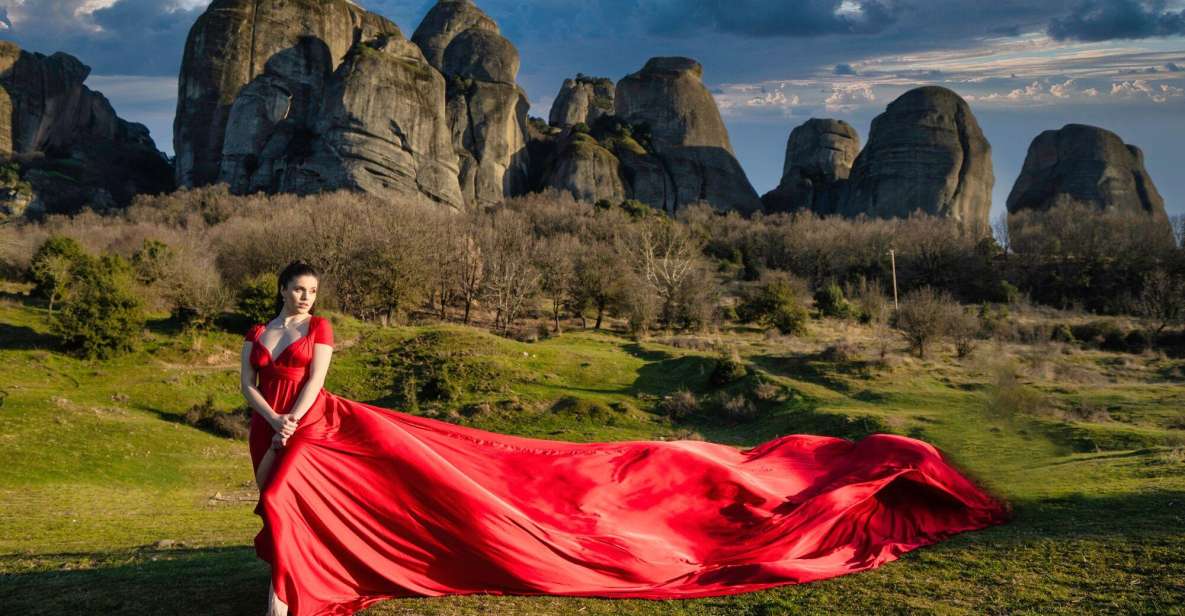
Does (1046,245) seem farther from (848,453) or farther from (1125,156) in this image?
(848,453)

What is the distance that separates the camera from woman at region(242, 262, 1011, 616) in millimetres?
5438

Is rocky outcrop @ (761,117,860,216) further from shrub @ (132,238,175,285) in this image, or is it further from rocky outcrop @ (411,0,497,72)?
shrub @ (132,238,175,285)

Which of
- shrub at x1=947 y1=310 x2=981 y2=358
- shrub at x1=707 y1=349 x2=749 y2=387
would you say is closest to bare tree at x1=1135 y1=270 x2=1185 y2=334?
shrub at x1=947 y1=310 x2=981 y2=358

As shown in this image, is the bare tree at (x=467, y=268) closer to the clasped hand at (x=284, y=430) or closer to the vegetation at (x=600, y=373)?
the vegetation at (x=600, y=373)

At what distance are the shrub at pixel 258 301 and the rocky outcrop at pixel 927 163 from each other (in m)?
71.7

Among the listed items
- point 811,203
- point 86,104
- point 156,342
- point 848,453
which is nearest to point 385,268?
point 156,342

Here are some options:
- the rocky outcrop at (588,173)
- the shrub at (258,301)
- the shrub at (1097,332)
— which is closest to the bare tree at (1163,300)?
the shrub at (1097,332)

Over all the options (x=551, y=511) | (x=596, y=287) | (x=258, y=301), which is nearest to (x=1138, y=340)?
(x=596, y=287)

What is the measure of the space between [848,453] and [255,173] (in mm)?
77709

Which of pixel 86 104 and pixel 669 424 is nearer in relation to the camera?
pixel 669 424

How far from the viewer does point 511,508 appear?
5945 mm

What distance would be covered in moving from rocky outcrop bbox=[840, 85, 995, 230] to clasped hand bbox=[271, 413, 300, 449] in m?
89.7

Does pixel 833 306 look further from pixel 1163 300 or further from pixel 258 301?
pixel 258 301

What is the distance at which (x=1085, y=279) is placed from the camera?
5669cm
